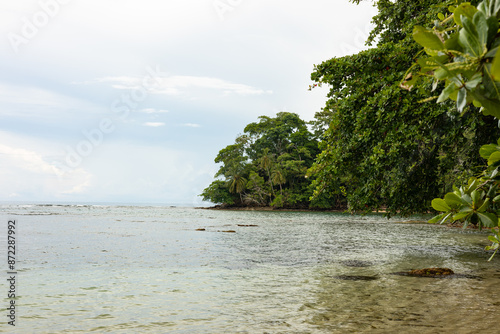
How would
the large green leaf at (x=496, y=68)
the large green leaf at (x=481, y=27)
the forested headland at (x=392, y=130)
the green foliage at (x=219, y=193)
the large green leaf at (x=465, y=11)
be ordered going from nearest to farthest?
the large green leaf at (x=496, y=68) → the large green leaf at (x=481, y=27) → the large green leaf at (x=465, y=11) → the forested headland at (x=392, y=130) → the green foliage at (x=219, y=193)

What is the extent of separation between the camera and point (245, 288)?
10078 mm

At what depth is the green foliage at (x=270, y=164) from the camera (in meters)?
71.1

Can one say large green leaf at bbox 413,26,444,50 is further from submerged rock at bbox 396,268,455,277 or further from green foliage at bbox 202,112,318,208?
green foliage at bbox 202,112,318,208

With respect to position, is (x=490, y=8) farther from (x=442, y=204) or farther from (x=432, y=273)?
(x=432, y=273)

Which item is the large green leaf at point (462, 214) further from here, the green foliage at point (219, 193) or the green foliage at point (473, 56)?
the green foliage at point (219, 193)

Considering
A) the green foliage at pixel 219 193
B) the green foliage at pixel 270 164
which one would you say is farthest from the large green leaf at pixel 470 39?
the green foliage at pixel 219 193

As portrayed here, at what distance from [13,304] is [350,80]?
12.5 meters

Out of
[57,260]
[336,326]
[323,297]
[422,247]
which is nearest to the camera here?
[336,326]

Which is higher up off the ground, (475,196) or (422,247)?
(475,196)

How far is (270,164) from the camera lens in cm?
7006

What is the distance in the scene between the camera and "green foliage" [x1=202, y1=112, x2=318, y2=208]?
71.1 metres

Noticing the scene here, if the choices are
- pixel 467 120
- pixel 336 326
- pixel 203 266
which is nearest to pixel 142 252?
pixel 203 266

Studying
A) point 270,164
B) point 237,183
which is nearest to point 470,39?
point 270,164

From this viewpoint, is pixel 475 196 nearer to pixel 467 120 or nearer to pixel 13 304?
pixel 13 304
